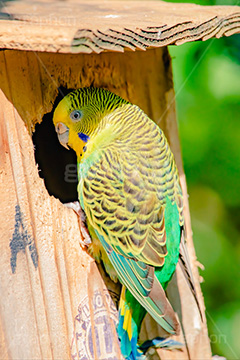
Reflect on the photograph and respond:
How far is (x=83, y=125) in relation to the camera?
2.33 meters

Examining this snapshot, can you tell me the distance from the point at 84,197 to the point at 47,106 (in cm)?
41

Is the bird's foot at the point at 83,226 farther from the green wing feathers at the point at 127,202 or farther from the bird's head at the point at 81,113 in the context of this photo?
the bird's head at the point at 81,113

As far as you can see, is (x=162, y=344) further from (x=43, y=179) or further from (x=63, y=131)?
(x=63, y=131)

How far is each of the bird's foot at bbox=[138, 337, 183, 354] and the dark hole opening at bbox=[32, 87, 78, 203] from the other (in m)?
0.80

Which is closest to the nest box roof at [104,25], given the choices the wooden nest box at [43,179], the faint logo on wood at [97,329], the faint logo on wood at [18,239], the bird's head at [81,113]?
the wooden nest box at [43,179]

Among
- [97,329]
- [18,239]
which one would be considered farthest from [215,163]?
[18,239]

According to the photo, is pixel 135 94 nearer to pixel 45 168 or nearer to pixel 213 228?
pixel 45 168

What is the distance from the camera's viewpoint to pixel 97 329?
7.59 ft

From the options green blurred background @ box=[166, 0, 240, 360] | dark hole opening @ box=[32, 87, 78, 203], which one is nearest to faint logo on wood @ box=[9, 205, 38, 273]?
dark hole opening @ box=[32, 87, 78, 203]

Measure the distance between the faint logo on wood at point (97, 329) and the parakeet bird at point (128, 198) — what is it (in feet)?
0.17

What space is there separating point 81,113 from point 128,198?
43cm

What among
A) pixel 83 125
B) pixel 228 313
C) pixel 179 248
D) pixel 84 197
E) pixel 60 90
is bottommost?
pixel 228 313

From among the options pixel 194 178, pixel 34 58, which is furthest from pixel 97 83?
pixel 194 178

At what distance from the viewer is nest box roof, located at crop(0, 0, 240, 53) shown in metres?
1.70
